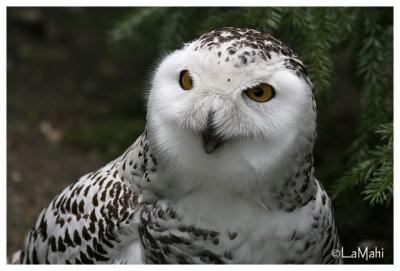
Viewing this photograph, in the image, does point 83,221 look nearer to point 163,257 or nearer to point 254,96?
point 163,257

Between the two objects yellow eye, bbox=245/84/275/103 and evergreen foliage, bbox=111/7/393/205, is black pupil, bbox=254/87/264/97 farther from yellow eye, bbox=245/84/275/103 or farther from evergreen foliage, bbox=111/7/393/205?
evergreen foliage, bbox=111/7/393/205

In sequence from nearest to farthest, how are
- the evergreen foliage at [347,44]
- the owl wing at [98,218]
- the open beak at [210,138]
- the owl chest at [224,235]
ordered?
1. the open beak at [210,138]
2. the owl chest at [224,235]
3. the owl wing at [98,218]
4. the evergreen foliage at [347,44]

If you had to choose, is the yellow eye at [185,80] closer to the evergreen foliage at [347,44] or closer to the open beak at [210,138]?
the open beak at [210,138]

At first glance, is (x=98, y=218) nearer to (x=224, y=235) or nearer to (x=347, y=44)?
(x=224, y=235)

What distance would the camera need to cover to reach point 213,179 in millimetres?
1938

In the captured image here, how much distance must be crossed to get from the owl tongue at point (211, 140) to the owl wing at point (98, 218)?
0.98 feet

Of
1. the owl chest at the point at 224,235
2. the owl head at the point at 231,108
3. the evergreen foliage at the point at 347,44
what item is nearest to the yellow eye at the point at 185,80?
the owl head at the point at 231,108

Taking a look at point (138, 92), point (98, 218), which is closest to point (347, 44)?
point (98, 218)

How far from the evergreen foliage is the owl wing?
0.72m

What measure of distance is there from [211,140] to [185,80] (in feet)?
0.58

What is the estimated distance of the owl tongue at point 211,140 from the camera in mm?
1754

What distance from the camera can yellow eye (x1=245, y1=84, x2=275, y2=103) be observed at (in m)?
1.75
